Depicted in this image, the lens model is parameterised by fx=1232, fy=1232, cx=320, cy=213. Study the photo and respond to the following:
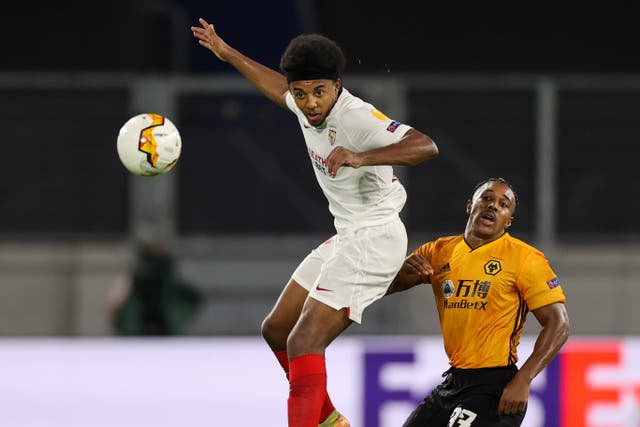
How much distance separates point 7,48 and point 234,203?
7.33 ft

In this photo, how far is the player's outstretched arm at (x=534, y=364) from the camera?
347 centimetres

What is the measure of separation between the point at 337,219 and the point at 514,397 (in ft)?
2.45

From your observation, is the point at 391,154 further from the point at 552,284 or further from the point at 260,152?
the point at 260,152

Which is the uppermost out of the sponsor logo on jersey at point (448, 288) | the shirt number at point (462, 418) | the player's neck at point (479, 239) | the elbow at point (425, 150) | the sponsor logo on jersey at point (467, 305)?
the elbow at point (425, 150)

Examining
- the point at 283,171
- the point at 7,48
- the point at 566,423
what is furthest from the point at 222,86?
the point at 566,423

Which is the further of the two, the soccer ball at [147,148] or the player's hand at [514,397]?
the soccer ball at [147,148]

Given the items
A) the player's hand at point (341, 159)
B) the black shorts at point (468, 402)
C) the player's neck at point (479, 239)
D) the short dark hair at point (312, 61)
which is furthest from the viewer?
the player's neck at point (479, 239)

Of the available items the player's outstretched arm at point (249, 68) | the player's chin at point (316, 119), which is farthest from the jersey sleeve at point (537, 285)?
the player's outstretched arm at point (249, 68)

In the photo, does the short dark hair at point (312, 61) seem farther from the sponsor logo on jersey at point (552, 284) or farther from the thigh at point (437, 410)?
the thigh at point (437, 410)

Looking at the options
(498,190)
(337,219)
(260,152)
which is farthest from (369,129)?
(260,152)

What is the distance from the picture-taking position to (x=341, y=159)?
322 cm

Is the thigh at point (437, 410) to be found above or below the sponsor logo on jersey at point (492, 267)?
below

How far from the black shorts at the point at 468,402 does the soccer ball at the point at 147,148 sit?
1.08 metres

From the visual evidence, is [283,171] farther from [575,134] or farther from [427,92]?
[575,134]
